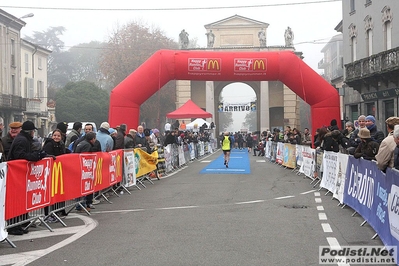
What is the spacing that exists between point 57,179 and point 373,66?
2373 cm

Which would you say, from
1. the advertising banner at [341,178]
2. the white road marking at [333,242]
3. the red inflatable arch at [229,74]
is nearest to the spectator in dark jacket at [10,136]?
the white road marking at [333,242]

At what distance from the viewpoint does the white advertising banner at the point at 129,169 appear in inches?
669

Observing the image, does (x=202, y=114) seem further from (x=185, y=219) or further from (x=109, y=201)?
(x=185, y=219)

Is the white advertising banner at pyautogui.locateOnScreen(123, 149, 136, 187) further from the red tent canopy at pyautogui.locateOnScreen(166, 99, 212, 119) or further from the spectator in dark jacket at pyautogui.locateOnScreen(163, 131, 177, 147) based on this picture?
the red tent canopy at pyautogui.locateOnScreen(166, 99, 212, 119)

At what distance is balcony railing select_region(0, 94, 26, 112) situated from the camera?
47534 mm

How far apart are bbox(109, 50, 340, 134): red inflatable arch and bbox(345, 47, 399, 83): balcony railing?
6372mm

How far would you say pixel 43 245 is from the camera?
29.7ft

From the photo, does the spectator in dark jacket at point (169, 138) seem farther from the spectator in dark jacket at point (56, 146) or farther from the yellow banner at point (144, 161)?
the spectator in dark jacket at point (56, 146)

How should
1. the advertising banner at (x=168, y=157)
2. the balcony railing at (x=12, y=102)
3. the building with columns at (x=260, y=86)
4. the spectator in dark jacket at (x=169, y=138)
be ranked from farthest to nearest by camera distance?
the building with columns at (x=260, y=86) < the balcony railing at (x=12, y=102) < the spectator in dark jacket at (x=169, y=138) < the advertising banner at (x=168, y=157)

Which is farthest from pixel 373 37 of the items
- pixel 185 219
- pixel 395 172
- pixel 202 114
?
pixel 395 172

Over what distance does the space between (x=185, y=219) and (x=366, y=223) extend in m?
3.17

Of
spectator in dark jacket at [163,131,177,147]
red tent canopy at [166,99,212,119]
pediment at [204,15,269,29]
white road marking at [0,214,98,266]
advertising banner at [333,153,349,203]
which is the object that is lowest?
white road marking at [0,214,98,266]

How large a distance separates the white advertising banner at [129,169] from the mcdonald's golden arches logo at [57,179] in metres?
5.49
